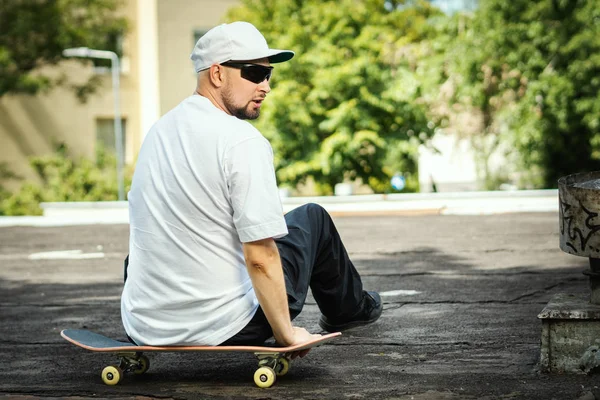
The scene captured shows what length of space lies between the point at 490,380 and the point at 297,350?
845 millimetres

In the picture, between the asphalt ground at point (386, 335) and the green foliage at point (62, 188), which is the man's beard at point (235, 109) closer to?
the asphalt ground at point (386, 335)

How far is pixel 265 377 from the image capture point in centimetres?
418

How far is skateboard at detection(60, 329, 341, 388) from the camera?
4105mm

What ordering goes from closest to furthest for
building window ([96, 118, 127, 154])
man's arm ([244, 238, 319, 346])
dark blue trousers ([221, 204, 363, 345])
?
man's arm ([244, 238, 319, 346]), dark blue trousers ([221, 204, 363, 345]), building window ([96, 118, 127, 154])

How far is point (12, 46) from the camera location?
95.2ft

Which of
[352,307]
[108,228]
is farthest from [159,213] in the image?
[108,228]

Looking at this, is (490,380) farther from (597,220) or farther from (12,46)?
(12,46)

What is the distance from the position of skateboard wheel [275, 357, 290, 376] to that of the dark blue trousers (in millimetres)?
136

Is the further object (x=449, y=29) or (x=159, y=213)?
(x=449, y=29)

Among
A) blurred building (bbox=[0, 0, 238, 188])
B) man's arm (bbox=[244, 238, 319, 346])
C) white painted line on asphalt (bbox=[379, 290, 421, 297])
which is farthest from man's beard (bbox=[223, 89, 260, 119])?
blurred building (bbox=[0, 0, 238, 188])

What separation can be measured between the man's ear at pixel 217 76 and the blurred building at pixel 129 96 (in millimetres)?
30091

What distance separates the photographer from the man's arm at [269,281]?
3932 mm

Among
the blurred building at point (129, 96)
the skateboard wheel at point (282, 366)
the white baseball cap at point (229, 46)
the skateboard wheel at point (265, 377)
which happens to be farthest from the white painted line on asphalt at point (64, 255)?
the blurred building at point (129, 96)

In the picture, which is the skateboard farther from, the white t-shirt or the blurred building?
the blurred building
